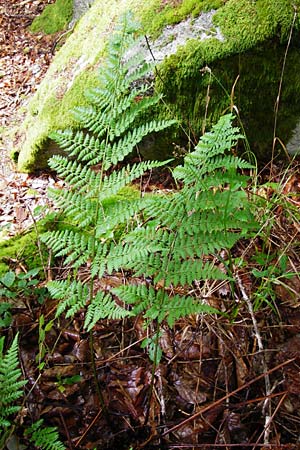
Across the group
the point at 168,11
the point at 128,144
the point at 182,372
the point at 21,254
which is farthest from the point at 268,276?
the point at 168,11

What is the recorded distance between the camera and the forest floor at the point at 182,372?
5.73 ft

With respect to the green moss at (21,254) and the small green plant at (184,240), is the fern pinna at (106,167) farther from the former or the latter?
the green moss at (21,254)

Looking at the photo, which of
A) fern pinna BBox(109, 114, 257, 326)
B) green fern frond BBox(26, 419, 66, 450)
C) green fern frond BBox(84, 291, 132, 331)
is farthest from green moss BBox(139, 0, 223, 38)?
green fern frond BBox(26, 419, 66, 450)

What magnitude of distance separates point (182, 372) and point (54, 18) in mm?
6026

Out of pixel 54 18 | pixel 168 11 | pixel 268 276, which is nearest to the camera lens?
pixel 268 276

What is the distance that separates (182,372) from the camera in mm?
1948

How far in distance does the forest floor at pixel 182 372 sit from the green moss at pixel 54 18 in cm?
508

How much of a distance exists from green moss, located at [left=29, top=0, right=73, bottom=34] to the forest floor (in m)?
5.08

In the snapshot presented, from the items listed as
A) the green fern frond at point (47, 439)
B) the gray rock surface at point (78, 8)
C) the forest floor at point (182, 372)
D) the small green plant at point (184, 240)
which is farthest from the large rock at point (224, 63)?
the gray rock surface at point (78, 8)

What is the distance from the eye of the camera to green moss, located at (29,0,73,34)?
20.2 ft

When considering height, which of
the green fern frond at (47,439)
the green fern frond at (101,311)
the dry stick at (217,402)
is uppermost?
the green fern frond at (101,311)

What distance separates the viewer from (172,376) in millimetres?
1938

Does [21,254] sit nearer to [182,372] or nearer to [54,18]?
[182,372]

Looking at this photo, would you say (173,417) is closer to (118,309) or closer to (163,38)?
(118,309)
